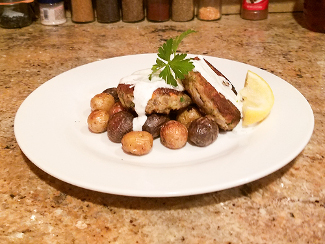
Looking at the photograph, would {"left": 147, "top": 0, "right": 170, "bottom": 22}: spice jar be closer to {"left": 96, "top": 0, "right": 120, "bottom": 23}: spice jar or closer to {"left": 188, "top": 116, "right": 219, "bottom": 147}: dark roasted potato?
{"left": 96, "top": 0, "right": 120, "bottom": 23}: spice jar

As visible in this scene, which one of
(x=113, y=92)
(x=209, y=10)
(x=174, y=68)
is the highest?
(x=174, y=68)

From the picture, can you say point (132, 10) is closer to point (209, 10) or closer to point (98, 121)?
point (209, 10)

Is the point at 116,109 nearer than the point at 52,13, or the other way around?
the point at 116,109

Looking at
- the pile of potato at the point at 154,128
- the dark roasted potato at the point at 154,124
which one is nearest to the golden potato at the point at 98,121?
the pile of potato at the point at 154,128

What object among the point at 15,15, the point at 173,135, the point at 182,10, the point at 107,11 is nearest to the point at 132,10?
the point at 107,11

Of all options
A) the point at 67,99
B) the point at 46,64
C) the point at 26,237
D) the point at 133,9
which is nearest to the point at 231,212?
the point at 26,237

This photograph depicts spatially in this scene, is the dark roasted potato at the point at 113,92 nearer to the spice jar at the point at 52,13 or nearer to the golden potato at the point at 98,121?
the golden potato at the point at 98,121

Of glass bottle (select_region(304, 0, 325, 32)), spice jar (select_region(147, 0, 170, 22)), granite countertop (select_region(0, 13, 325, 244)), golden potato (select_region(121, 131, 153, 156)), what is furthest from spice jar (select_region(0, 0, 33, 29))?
glass bottle (select_region(304, 0, 325, 32))
